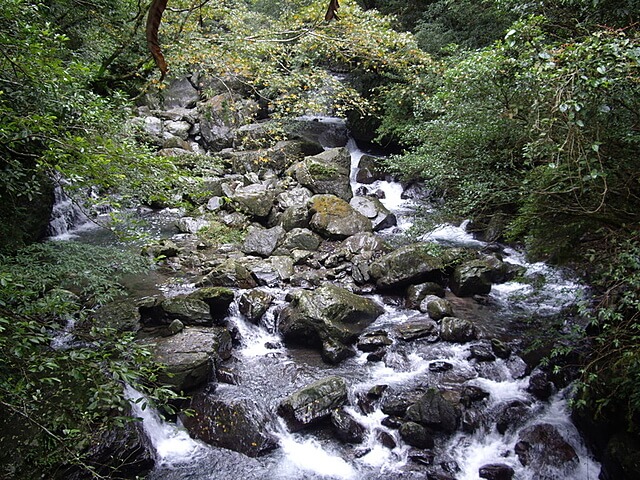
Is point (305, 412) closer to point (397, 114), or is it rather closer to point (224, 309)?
point (224, 309)

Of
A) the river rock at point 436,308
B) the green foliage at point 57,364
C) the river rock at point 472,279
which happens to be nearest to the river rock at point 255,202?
the green foliage at point 57,364

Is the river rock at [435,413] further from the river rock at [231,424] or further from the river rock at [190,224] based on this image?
the river rock at [190,224]

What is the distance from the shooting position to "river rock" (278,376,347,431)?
588cm

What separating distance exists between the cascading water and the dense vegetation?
38.4 inches

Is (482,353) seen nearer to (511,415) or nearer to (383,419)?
(511,415)

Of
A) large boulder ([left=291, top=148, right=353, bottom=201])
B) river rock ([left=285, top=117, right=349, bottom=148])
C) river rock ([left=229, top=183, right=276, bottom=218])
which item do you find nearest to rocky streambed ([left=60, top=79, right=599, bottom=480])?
river rock ([left=229, top=183, right=276, bottom=218])

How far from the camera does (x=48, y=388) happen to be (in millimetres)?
4879

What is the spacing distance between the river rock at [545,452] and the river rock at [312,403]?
264 centimetres

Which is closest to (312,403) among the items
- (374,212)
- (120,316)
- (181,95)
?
(120,316)

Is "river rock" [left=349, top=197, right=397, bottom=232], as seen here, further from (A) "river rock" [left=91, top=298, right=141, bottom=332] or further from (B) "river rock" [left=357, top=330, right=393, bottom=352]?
(A) "river rock" [left=91, top=298, right=141, bottom=332]

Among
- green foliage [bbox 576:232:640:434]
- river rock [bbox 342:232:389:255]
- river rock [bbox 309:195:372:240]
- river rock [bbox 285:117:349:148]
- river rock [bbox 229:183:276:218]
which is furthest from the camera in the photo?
river rock [bbox 285:117:349:148]

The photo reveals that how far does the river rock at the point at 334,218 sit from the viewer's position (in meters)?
12.0

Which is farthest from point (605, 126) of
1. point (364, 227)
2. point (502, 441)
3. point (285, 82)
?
point (364, 227)

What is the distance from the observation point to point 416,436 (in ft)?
18.1
